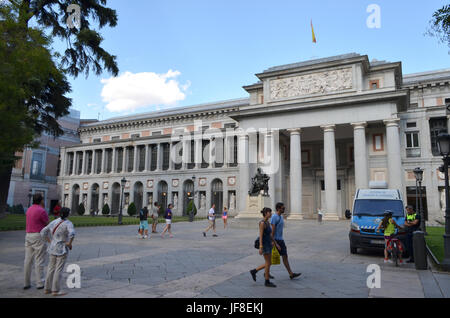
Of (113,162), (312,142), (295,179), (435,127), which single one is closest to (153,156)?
(113,162)

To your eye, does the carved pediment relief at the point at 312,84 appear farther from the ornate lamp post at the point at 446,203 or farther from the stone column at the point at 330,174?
the ornate lamp post at the point at 446,203

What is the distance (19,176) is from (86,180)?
34.6 feet

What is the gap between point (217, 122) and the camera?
53625 mm

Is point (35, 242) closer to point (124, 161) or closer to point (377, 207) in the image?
point (377, 207)

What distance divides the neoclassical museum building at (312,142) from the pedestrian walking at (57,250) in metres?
20.1

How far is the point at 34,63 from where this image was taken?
53.1 ft

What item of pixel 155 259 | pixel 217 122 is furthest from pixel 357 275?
pixel 217 122

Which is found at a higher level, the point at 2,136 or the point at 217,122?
the point at 217,122

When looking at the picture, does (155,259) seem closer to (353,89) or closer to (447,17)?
(447,17)

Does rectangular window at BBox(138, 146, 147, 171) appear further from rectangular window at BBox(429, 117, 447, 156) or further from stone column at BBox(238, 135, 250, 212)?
rectangular window at BBox(429, 117, 447, 156)

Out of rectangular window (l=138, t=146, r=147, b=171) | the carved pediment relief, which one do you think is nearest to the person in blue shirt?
the carved pediment relief

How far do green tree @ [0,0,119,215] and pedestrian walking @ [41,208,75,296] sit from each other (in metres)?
10.3

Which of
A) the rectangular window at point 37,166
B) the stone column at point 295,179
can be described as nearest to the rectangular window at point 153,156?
the rectangular window at point 37,166
